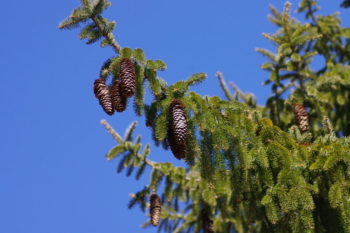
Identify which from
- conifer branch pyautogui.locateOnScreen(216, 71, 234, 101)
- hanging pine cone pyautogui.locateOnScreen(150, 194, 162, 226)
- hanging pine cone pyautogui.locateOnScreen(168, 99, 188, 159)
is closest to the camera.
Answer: hanging pine cone pyautogui.locateOnScreen(168, 99, 188, 159)

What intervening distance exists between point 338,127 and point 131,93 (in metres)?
4.67

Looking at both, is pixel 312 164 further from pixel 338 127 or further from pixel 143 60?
pixel 338 127

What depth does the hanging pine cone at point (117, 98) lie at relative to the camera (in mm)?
3559

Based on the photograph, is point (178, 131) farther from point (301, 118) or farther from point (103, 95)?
point (301, 118)

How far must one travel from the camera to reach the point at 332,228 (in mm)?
4316

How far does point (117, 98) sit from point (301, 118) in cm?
270

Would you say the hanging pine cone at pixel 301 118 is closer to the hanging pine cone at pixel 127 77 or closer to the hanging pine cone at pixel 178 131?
the hanging pine cone at pixel 178 131

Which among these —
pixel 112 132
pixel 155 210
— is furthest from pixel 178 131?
pixel 112 132

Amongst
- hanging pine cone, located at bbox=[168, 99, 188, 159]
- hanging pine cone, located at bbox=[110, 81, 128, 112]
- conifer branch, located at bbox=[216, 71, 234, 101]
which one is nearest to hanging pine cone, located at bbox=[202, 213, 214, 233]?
hanging pine cone, located at bbox=[168, 99, 188, 159]

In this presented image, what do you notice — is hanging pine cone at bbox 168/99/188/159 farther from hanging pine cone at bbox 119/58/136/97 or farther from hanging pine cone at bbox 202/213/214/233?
hanging pine cone at bbox 202/213/214/233

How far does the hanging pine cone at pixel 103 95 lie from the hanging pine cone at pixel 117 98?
0.09 ft

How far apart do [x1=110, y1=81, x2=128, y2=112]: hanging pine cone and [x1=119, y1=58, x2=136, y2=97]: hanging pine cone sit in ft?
0.18

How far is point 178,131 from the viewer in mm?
3490

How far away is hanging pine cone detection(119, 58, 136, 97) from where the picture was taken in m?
3.51
